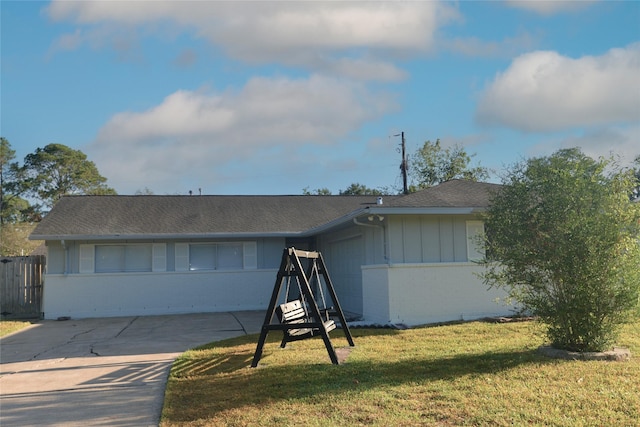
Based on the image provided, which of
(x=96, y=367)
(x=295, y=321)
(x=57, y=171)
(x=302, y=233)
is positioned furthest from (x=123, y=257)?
(x=57, y=171)

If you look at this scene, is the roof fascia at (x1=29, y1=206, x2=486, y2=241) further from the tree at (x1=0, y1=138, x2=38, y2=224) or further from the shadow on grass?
the tree at (x1=0, y1=138, x2=38, y2=224)

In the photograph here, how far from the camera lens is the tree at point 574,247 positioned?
23.5 feet

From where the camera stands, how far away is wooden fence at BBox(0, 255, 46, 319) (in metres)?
18.3

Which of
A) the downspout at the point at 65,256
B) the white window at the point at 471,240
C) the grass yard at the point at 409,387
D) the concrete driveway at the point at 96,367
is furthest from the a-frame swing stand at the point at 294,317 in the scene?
the downspout at the point at 65,256

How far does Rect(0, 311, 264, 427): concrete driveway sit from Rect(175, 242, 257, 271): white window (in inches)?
123

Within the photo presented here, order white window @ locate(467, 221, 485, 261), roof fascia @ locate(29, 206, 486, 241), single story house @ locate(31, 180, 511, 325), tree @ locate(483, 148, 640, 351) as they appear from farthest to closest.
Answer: white window @ locate(467, 221, 485, 261)
single story house @ locate(31, 180, 511, 325)
roof fascia @ locate(29, 206, 486, 241)
tree @ locate(483, 148, 640, 351)

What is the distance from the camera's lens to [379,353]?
8.52 meters

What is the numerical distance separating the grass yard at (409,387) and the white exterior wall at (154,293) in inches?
373

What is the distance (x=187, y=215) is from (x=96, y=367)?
A: 11291 mm

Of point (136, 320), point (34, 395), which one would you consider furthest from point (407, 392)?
point (136, 320)

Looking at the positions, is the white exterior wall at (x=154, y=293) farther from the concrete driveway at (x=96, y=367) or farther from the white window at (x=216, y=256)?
the concrete driveway at (x=96, y=367)

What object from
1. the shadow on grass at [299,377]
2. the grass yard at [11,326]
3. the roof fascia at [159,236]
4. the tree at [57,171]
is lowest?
the grass yard at [11,326]

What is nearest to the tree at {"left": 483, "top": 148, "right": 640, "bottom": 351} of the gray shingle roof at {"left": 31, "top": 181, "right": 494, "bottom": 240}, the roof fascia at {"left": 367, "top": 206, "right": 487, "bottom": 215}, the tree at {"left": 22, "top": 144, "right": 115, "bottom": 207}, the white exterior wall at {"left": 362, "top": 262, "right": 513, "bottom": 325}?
the roof fascia at {"left": 367, "top": 206, "right": 487, "bottom": 215}

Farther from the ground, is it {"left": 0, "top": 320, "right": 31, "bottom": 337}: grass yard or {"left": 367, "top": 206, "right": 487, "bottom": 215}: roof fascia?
{"left": 367, "top": 206, "right": 487, "bottom": 215}: roof fascia
